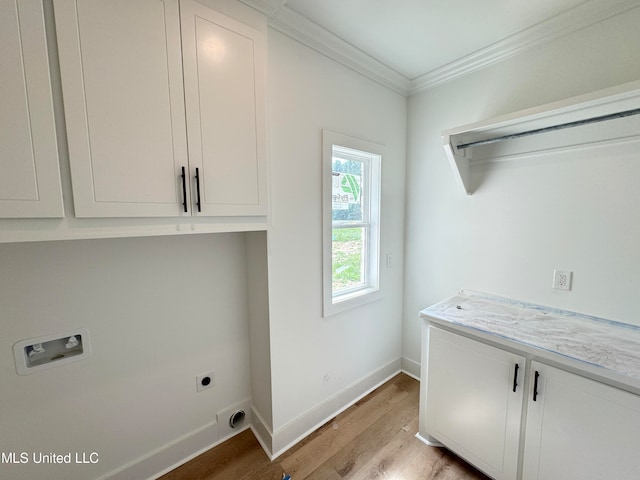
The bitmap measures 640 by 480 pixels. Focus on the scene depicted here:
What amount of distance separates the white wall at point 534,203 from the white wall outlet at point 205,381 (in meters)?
1.75

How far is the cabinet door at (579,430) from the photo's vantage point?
39.8 inches

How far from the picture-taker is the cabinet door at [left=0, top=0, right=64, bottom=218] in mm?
755

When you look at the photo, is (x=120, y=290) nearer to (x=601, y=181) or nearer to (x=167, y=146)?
(x=167, y=146)

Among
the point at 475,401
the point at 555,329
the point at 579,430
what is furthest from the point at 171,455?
the point at 555,329

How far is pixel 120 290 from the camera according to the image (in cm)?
135

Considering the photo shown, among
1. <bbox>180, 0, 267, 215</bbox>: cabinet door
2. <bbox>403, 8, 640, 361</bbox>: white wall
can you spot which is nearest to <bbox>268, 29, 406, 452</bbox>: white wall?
<bbox>180, 0, 267, 215</bbox>: cabinet door

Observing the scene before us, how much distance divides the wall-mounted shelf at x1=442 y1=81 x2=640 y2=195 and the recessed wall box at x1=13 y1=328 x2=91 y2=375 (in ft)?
7.63

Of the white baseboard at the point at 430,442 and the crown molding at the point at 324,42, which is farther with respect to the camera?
the white baseboard at the point at 430,442

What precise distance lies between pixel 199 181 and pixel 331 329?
4.40 feet

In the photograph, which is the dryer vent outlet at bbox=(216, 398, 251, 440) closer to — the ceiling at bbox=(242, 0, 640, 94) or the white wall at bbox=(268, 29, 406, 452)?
the white wall at bbox=(268, 29, 406, 452)

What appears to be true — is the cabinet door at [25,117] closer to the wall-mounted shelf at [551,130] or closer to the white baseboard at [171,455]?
the white baseboard at [171,455]

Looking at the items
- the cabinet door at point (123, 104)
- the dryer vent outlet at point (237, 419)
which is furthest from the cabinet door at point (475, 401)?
the cabinet door at point (123, 104)

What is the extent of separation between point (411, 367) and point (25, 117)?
9.46ft

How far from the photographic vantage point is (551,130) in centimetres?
145
